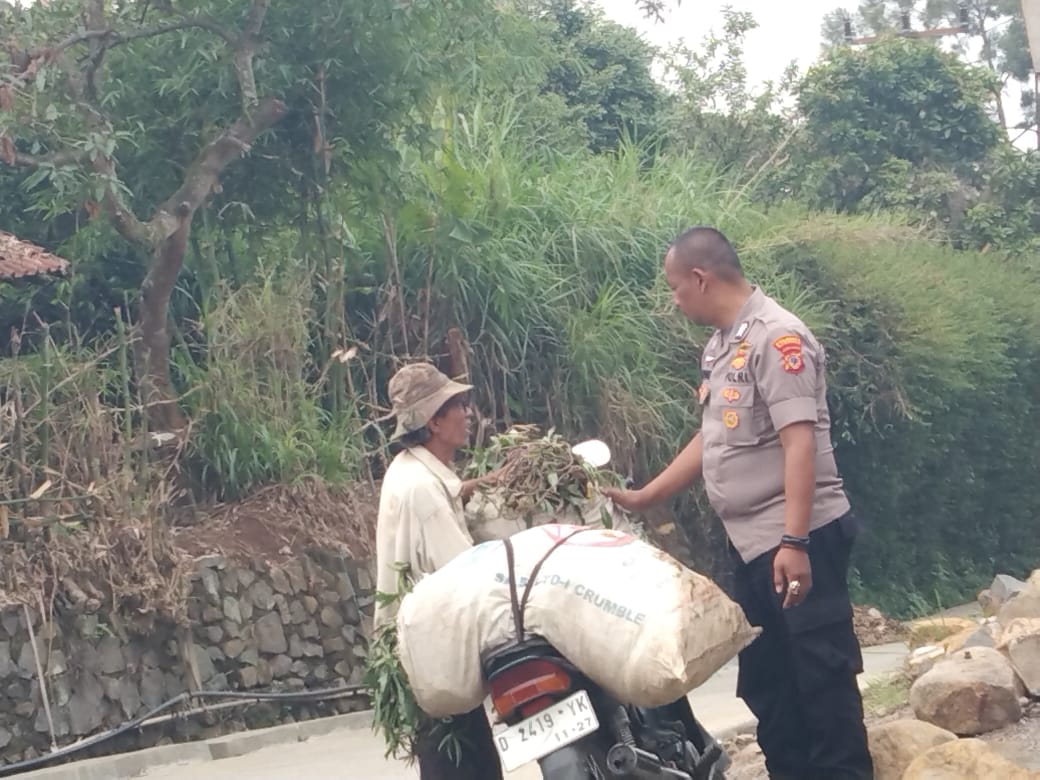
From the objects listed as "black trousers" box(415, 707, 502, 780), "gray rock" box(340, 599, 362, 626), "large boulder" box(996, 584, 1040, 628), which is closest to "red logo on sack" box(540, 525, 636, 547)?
"black trousers" box(415, 707, 502, 780)

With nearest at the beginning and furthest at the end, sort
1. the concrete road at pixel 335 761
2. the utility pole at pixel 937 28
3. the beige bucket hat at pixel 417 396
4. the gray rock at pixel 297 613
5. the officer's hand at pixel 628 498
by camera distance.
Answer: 1. the beige bucket hat at pixel 417 396
2. the officer's hand at pixel 628 498
3. the concrete road at pixel 335 761
4. the gray rock at pixel 297 613
5. the utility pole at pixel 937 28

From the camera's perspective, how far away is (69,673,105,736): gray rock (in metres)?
8.76

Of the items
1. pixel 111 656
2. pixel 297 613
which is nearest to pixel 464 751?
pixel 111 656

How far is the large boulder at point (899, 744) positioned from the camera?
5.52m

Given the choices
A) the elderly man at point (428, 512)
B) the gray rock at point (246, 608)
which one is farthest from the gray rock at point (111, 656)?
the elderly man at point (428, 512)

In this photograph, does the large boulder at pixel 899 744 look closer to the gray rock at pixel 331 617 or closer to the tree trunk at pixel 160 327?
the gray rock at pixel 331 617

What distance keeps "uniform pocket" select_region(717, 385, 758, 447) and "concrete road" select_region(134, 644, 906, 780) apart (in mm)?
3105

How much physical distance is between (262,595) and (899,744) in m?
5.32

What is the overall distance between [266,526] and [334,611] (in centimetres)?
71

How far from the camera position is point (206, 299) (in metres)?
11.4

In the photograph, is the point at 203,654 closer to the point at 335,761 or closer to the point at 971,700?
the point at 335,761

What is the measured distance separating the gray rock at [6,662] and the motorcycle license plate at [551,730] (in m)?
5.10

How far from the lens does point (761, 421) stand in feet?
15.9

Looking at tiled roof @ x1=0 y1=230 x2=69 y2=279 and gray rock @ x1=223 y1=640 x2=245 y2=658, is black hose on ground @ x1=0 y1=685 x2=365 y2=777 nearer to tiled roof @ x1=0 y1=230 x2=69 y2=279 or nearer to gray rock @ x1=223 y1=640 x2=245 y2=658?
gray rock @ x1=223 y1=640 x2=245 y2=658
